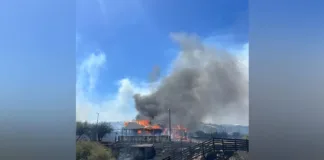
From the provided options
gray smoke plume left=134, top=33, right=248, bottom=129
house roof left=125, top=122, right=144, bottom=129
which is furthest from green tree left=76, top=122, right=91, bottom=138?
gray smoke plume left=134, top=33, right=248, bottom=129

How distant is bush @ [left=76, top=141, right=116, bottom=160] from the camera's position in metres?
2.04

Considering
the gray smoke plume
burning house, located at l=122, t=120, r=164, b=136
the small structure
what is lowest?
the small structure

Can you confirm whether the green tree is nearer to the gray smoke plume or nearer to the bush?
the bush

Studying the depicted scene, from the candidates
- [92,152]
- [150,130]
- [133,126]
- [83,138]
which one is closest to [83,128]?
[83,138]

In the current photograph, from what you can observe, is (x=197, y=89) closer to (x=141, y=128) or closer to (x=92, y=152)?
(x=141, y=128)

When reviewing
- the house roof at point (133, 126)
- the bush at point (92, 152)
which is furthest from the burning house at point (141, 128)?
the bush at point (92, 152)

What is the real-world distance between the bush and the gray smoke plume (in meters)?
0.42

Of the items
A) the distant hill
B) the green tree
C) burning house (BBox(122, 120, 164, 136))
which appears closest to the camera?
the green tree

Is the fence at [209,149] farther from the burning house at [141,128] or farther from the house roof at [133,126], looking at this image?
the house roof at [133,126]

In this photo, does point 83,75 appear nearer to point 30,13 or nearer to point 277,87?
point 30,13

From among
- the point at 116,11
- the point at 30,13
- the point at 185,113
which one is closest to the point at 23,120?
the point at 30,13

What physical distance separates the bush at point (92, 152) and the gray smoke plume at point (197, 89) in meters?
0.42

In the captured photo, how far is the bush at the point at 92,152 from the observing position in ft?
6.69

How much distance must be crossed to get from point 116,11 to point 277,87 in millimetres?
1281
